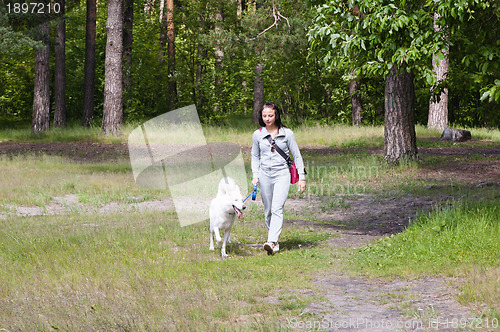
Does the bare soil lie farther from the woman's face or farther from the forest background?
the forest background

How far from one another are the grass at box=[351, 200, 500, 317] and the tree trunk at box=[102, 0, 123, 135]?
726 inches

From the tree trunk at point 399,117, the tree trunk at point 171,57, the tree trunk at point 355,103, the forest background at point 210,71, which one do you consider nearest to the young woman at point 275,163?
the tree trunk at point 399,117

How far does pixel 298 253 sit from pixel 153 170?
35.1ft

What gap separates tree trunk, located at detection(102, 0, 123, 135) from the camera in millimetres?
24422

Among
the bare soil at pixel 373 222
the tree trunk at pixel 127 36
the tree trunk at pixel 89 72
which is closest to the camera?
the bare soil at pixel 373 222

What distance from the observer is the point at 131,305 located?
5441 millimetres

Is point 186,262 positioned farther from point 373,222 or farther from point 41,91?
point 41,91

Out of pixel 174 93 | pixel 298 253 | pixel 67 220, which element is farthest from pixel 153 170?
pixel 174 93

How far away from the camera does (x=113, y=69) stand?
24.7 m

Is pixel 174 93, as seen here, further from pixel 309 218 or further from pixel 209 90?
pixel 309 218

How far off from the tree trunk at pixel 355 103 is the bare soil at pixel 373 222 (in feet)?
36.0

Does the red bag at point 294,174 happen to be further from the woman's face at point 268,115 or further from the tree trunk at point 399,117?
the tree trunk at point 399,117

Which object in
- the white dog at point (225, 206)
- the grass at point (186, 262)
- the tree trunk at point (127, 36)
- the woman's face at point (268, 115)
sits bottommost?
the grass at point (186, 262)

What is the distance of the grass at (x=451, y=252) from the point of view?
5878mm
